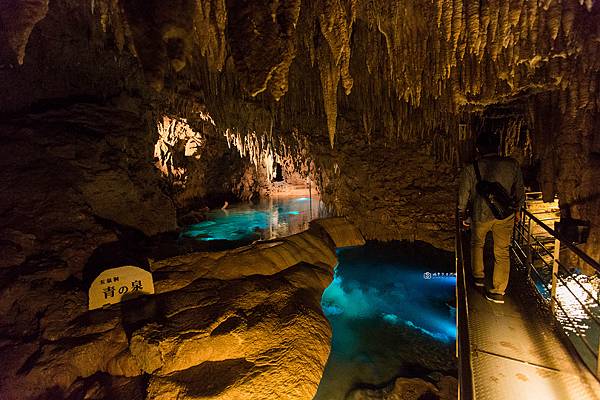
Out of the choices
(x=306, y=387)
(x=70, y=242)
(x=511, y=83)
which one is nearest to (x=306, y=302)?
(x=306, y=387)

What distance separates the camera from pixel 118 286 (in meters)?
3.90

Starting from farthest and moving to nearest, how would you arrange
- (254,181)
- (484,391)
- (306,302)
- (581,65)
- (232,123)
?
1. (254,181)
2. (232,123)
3. (306,302)
4. (581,65)
5. (484,391)

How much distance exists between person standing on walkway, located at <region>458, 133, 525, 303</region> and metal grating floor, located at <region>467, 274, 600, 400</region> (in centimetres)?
25

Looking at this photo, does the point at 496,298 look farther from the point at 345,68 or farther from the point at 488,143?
the point at 345,68

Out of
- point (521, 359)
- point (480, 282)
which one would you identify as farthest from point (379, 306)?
point (521, 359)

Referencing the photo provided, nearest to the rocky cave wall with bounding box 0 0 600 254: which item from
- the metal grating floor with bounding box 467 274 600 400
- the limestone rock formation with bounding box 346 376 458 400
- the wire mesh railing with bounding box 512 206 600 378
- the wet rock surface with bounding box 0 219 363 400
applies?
the wire mesh railing with bounding box 512 206 600 378

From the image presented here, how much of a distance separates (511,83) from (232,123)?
23.9 feet

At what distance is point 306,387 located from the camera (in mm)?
3549

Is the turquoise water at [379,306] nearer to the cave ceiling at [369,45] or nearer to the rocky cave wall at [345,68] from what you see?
the rocky cave wall at [345,68]

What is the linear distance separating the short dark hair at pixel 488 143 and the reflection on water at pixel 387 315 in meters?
3.54

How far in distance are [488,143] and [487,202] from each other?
53cm

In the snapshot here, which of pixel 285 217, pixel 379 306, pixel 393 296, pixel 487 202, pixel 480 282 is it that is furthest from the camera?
pixel 285 217

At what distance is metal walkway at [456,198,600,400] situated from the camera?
1851 mm

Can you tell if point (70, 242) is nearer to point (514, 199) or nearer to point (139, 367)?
point (139, 367)
